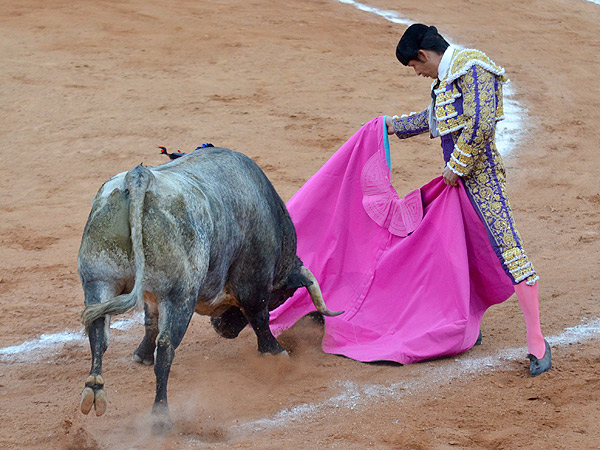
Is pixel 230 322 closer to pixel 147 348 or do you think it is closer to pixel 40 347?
pixel 147 348

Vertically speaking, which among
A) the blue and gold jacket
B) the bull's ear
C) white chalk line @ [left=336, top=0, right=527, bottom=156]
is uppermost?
the blue and gold jacket

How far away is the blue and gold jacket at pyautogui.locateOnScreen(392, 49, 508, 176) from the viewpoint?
3555 mm

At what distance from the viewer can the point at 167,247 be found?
298cm

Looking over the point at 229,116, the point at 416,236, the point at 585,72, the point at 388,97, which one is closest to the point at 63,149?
the point at 229,116

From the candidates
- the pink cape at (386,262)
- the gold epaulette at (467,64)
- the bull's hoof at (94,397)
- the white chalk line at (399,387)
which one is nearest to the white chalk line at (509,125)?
the pink cape at (386,262)

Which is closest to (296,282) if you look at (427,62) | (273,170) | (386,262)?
(386,262)

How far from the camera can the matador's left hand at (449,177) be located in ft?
12.3

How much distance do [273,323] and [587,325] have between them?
1.66 meters

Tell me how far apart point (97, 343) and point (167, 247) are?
0.44 m

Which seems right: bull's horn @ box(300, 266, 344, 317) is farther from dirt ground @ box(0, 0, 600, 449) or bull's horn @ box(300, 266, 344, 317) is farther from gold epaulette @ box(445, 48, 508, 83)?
gold epaulette @ box(445, 48, 508, 83)

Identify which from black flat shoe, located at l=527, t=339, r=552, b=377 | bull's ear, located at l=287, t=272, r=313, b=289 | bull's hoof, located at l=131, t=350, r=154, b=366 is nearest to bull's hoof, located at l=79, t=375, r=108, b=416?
bull's hoof, located at l=131, t=350, r=154, b=366

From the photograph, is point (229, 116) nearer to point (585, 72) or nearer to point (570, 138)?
point (570, 138)

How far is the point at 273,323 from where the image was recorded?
4449mm

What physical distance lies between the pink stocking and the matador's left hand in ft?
1.85
